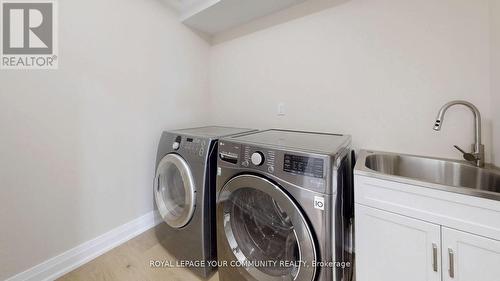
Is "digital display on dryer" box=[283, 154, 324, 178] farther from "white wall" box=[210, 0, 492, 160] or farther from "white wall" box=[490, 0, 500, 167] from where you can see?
"white wall" box=[490, 0, 500, 167]

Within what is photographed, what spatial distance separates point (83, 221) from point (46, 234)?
0.20m

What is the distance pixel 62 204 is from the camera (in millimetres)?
1354

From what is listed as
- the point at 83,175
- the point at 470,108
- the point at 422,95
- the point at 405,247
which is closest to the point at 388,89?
the point at 422,95

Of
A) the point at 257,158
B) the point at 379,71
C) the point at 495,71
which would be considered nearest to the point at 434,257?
the point at 257,158

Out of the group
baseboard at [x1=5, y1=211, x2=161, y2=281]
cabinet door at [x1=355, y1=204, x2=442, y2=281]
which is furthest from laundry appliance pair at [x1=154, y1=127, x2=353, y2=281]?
baseboard at [x1=5, y1=211, x2=161, y2=281]

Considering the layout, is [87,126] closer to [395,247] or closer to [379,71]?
[395,247]

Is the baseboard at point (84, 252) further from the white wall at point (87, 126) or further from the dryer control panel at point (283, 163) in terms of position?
the dryer control panel at point (283, 163)

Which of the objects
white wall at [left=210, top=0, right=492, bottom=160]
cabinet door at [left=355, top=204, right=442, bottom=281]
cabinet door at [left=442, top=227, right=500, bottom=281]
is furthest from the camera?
white wall at [left=210, top=0, right=492, bottom=160]

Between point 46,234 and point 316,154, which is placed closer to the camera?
point 316,154

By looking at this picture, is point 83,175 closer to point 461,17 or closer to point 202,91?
point 202,91

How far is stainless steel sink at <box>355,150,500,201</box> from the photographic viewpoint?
891mm

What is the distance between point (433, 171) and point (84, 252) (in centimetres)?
246

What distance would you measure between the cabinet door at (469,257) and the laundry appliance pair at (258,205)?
41cm
